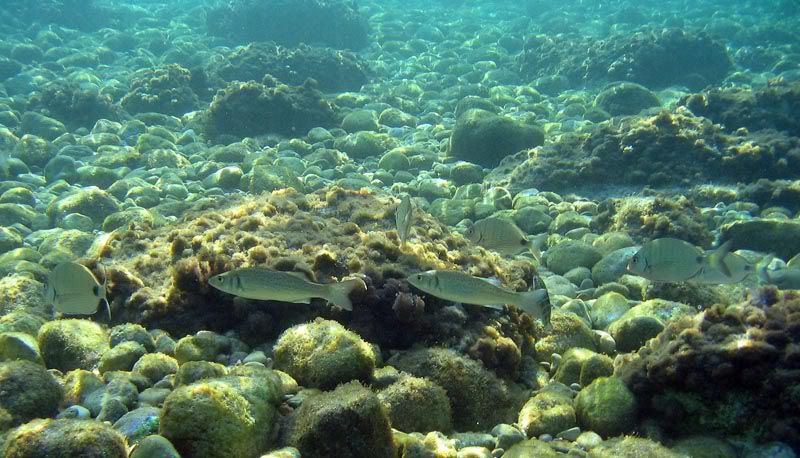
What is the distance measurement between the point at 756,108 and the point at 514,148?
19.0 feet

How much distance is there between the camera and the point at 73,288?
13.2 ft

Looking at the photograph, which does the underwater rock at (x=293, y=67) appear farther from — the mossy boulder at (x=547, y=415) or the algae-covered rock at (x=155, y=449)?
the algae-covered rock at (x=155, y=449)

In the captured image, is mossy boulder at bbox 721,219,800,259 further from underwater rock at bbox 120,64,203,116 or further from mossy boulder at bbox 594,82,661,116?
underwater rock at bbox 120,64,203,116

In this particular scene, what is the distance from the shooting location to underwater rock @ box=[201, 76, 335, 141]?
14.9m

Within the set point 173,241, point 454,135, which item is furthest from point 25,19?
point 173,241

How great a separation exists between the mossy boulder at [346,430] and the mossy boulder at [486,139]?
A: 10808mm

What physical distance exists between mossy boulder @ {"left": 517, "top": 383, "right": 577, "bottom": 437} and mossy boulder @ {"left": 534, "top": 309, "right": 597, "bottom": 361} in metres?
1.20

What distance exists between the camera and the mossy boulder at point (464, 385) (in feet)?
12.7

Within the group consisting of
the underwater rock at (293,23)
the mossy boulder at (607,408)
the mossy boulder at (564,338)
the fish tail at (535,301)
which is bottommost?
the mossy boulder at (564,338)

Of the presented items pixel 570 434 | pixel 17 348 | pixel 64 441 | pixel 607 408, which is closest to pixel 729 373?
pixel 607 408

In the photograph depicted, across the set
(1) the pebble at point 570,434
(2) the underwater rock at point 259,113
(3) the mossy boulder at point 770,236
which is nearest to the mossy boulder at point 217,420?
(1) the pebble at point 570,434

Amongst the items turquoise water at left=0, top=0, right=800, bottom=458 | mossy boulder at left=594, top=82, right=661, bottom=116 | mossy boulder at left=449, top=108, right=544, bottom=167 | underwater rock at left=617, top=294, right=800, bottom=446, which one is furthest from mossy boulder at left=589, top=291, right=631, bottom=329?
mossy boulder at left=594, top=82, right=661, bottom=116

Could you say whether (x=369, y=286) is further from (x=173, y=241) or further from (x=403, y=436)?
(x=173, y=241)

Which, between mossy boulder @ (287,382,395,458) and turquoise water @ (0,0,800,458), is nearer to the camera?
mossy boulder @ (287,382,395,458)
